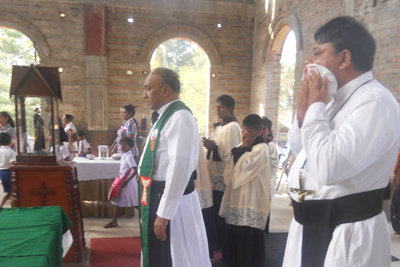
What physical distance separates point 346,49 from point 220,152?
7.91 ft

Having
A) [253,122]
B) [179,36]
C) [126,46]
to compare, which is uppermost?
[179,36]

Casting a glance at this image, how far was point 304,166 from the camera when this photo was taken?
48.9 inches

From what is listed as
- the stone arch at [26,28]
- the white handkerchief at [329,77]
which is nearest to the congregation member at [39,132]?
the white handkerchief at [329,77]

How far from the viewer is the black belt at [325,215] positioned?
43.1 inches

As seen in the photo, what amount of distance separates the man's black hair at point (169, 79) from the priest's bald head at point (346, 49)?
1.22 m

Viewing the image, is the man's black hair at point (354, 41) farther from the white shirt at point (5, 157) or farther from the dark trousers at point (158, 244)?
the white shirt at point (5, 157)

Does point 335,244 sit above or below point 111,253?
above

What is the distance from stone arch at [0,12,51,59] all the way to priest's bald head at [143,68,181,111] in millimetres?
8720

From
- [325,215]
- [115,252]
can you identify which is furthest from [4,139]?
[325,215]

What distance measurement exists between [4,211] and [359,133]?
2077 millimetres

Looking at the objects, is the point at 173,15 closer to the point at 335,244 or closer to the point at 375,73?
the point at 375,73

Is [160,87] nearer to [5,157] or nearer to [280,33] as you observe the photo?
[5,157]

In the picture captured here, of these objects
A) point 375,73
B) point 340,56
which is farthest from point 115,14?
point 340,56

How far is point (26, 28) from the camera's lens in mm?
9180
